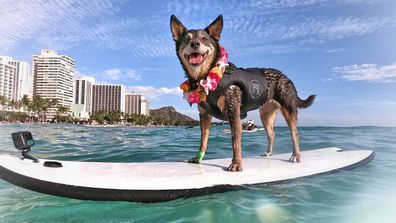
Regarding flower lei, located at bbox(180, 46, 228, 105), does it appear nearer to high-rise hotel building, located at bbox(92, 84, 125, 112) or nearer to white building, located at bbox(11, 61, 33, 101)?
white building, located at bbox(11, 61, 33, 101)

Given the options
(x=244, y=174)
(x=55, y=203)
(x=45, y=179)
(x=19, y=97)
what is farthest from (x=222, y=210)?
(x=19, y=97)

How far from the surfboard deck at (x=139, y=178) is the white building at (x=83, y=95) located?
432 ft

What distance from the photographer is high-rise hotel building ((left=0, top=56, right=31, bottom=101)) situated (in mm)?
85488

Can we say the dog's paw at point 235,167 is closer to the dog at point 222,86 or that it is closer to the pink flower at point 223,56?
the dog at point 222,86

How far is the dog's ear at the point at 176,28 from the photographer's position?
14.4 ft

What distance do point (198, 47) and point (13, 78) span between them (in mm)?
104787

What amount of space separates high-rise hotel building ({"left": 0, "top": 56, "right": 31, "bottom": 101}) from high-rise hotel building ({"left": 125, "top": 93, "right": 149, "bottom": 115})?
5260 cm

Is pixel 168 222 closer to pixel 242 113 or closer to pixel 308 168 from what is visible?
pixel 242 113

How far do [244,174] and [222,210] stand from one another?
1209mm

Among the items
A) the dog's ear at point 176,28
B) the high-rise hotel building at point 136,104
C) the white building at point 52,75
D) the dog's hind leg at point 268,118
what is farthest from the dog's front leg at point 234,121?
the high-rise hotel building at point 136,104

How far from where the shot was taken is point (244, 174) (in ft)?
14.8

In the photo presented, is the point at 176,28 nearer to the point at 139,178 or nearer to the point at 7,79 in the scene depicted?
the point at 139,178

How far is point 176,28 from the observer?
14.5 feet

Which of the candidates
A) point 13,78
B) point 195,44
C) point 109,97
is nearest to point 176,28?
point 195,44
